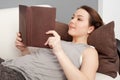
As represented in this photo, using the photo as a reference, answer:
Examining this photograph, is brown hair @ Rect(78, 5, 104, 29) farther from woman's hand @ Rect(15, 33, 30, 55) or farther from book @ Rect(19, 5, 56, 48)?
woman's hand @ Rect(15, 33, 30, 55)

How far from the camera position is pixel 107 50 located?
1.51 metres

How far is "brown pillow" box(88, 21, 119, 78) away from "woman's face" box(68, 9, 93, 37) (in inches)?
4.0

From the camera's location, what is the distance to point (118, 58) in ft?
5.19

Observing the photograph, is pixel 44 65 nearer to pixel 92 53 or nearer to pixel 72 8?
pixel 92 53

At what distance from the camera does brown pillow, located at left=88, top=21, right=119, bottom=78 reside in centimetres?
150

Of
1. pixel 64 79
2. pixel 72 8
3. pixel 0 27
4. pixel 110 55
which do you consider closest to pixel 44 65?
pixel 64 79

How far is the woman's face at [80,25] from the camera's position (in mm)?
1615

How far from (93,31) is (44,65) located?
1.39ft

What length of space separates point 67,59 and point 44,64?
0.21m

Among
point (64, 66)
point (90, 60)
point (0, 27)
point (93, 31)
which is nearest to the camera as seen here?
point (64, 66)

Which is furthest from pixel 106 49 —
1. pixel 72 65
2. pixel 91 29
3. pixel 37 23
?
pixel 37 23

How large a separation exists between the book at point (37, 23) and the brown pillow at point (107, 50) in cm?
33

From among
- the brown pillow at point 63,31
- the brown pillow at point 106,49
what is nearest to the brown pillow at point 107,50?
the brown pillow at point 106,49

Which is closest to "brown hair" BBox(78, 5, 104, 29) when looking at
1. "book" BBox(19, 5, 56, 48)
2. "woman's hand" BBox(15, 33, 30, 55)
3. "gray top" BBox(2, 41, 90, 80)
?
"gray top" BBox(2, 41, 90, 80)
